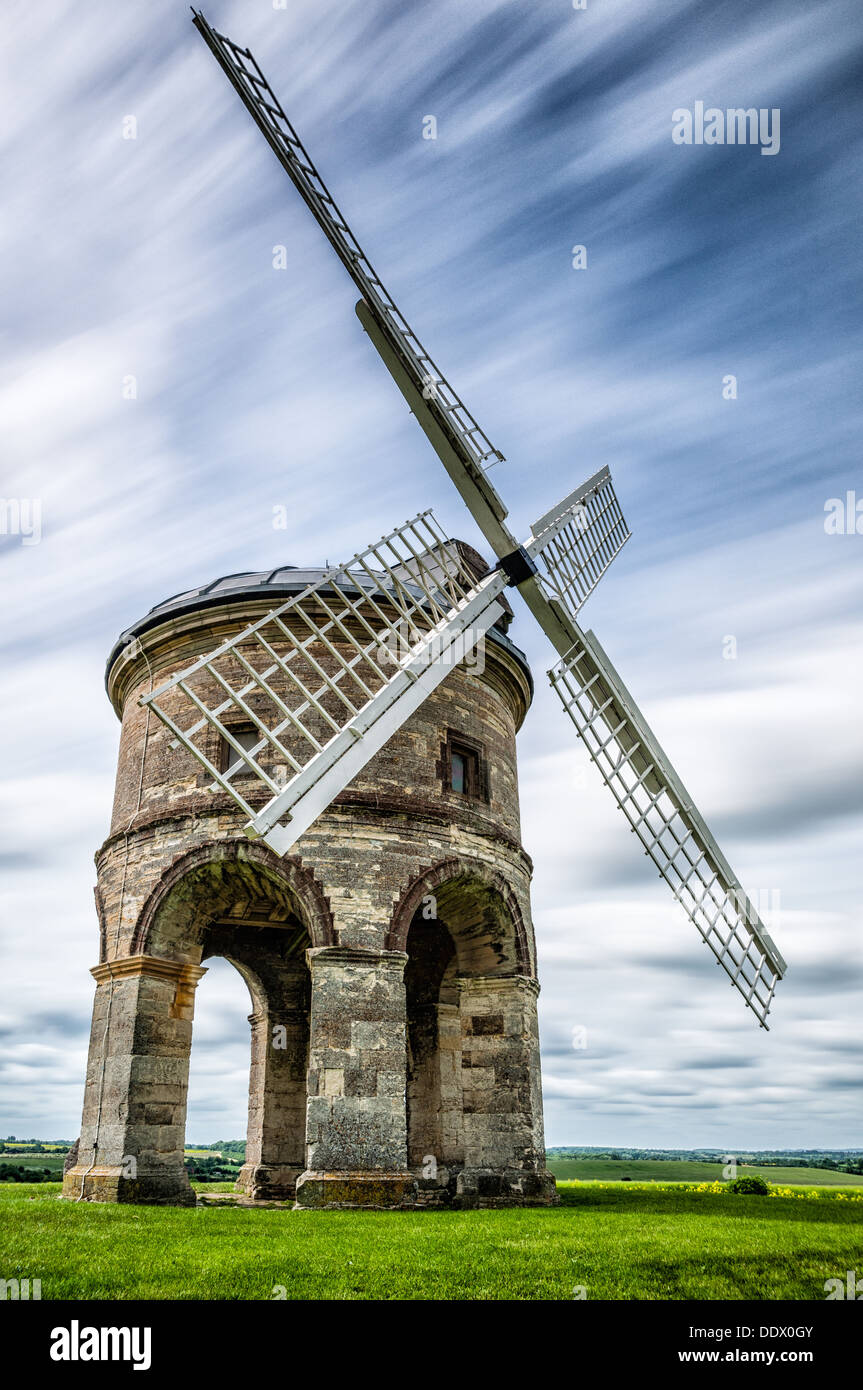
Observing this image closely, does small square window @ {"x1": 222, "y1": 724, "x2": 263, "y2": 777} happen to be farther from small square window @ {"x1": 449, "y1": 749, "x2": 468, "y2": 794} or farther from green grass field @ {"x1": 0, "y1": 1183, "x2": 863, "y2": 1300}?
green grass field @ {"x1": 0, "y1": 1183, "x2": 863, "y2": 1300}

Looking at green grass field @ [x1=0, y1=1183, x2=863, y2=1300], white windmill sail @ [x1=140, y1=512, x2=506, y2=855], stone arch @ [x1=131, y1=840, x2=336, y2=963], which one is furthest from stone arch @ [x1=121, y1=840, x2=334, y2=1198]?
green grass field @ [x1=0, y1=1183, x2=863, y2=1300]

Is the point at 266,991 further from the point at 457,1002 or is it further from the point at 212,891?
the point at 212,891

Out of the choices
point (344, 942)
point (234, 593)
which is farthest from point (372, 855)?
point (234, 593)

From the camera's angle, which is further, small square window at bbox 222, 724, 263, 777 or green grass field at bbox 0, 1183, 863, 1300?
small square window at bbox 222, 724, 263, 777

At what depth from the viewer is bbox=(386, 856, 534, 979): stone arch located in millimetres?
15727

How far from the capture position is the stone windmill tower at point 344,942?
523 inches

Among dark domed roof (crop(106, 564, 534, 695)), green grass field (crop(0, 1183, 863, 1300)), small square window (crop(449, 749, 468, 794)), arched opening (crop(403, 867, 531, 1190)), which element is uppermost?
dark domed roof (crop(106, 564, 534, 695))

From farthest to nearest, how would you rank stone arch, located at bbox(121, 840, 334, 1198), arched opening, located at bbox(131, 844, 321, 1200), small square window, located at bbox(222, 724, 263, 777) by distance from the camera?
small square window, located at bbox(222, 724, 263, 777) → arched opening, located at bbox(131, 844, 321, 1200) → stone arch, located at bbox(121, 840, 334, 1198)

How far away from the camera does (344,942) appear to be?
45.5ft

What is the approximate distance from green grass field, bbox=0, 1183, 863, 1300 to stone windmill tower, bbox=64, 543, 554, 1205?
1705mm

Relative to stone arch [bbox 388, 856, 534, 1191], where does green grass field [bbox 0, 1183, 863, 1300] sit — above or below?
below

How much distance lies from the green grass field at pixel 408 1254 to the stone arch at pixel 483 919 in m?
4.45

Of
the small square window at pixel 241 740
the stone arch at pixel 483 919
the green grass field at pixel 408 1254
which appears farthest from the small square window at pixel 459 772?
the green grass field at pixel 408 1254
